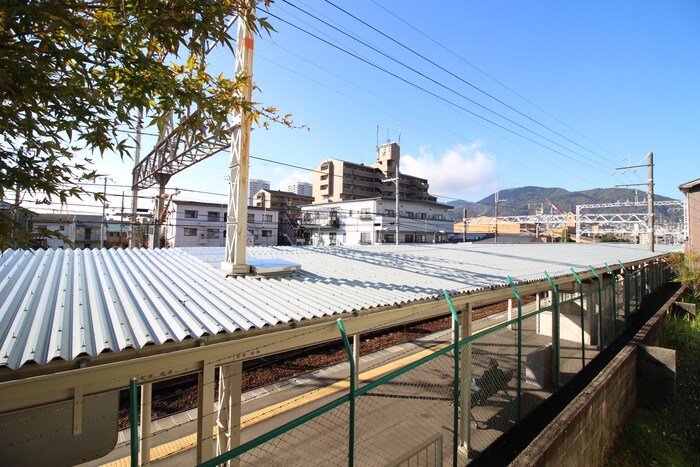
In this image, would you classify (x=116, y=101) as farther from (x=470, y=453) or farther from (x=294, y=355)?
(x=294, y=355)

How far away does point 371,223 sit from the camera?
136 ft

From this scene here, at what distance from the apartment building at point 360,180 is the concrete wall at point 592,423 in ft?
177

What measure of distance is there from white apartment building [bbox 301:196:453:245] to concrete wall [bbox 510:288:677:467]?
3387 centimetres

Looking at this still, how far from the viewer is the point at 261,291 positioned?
13.1 feet

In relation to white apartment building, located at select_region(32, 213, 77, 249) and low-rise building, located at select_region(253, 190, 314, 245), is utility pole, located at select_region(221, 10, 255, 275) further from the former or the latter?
low-rise building, located at select_region(253, 190, 314, 245)

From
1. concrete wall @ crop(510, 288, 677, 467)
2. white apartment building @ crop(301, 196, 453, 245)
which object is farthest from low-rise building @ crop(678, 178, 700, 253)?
white apartment building @ crop(301, 196, 453, 245)

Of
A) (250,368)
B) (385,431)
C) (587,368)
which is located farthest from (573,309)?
(250,368)

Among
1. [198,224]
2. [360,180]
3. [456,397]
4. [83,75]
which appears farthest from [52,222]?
[360,180]

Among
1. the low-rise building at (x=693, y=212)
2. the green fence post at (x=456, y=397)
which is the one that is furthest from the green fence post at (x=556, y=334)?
the low-rise building at (x=693, y=212)

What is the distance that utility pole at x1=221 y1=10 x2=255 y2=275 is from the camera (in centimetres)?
468

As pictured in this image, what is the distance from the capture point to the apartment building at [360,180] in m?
62.4

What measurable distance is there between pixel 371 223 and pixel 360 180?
25119 mm

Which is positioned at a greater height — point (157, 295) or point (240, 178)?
point (240, 178)

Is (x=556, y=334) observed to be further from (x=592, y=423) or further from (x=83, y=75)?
(x=83, y=75)
